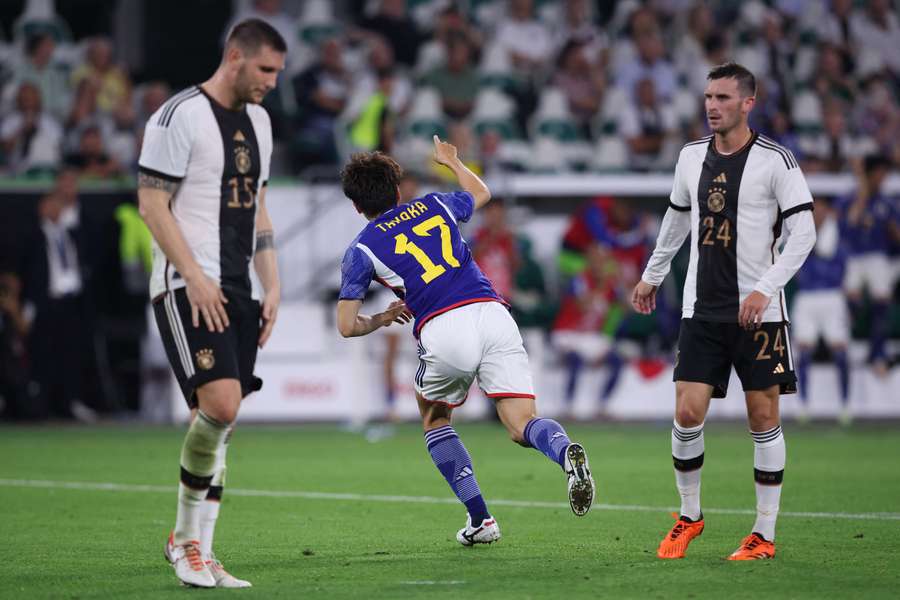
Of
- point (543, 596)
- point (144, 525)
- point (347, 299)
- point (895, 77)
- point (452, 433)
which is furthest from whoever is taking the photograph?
point (895, 77)

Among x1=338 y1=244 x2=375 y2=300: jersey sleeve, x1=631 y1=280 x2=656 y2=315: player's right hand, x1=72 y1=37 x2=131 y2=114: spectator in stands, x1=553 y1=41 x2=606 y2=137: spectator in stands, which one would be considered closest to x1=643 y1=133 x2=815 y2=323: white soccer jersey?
x1=631 y1=280 x2=656 y2=315: player's right hand

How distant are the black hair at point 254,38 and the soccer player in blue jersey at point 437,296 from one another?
46.0 inches

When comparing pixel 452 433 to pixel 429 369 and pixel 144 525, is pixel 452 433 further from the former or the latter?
pixel 144 525

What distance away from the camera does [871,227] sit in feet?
57.7

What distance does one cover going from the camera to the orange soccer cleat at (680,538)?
706cm

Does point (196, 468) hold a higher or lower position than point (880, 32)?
lower

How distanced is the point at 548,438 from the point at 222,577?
171 centimetres

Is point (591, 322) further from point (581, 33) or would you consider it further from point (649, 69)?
point (581, 33)

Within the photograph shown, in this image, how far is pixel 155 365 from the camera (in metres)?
17.9

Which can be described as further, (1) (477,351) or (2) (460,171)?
(2) (460,171)

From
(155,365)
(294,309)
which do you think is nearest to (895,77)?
(294,309)

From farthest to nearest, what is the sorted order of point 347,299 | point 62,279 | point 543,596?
point 62,279, point 347,299, point 543,596

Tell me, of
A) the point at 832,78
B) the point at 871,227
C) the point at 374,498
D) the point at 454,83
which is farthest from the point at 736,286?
the point at 832,78

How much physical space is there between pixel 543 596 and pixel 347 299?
191 cm
